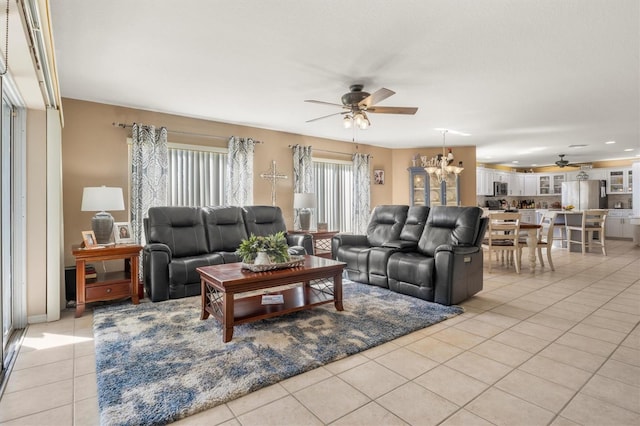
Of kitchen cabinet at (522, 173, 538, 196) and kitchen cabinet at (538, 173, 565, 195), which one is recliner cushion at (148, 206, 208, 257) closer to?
kitchen cabinet at (522, 173, 538, 196)

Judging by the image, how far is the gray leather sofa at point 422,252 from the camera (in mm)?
3635

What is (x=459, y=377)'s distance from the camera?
2.15 meters

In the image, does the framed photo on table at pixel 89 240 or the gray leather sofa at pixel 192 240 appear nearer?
the framed photo on table at pixel 89 240

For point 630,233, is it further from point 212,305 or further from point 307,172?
point 212,305

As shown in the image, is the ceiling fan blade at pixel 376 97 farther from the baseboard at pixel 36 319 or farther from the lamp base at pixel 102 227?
the baseboard at pixel 36 319

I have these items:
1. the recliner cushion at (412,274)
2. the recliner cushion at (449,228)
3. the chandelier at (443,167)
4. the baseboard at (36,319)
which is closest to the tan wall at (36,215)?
the baseboard at (36,319)

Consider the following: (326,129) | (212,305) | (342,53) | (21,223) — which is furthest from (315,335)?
(326,129)

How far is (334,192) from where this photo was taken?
714cm

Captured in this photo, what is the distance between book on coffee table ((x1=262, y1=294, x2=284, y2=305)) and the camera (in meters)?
3.14

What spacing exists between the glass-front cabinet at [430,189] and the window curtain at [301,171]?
2836mm

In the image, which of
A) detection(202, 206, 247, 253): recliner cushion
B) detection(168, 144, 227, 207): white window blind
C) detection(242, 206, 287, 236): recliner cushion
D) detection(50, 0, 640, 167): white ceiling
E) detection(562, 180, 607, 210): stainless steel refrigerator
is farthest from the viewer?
detection(562, 180, 607, 210): stainless steel refrigerator

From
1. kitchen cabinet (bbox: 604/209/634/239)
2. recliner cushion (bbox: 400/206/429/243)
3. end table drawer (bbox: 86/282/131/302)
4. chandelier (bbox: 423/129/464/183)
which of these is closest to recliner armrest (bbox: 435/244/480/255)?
recliner cushion (bbox: 400/206/429/243)

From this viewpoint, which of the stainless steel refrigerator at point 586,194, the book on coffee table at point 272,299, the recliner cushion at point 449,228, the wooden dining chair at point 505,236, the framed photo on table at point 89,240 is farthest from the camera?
the stainless steel refrigerator at point 586,194

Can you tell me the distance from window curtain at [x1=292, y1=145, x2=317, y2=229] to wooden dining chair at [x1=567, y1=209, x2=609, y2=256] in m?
5.95
